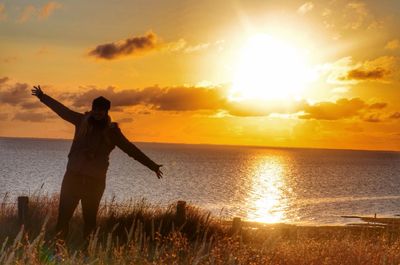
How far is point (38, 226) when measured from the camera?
41.7ft

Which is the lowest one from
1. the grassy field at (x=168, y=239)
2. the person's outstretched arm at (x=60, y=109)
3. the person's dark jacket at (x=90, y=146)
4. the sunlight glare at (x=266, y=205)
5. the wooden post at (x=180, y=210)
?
the sunlight glare at (x=266, y=205)

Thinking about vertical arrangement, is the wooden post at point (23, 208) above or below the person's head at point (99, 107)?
below

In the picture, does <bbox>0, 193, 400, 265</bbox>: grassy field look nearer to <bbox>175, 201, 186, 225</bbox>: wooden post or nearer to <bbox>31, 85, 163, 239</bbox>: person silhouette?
<bbox>175, 201, 186, 225</bbox>: wooden post

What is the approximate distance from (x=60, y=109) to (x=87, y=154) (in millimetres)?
829

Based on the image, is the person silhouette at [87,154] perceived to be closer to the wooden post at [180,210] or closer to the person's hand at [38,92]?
the person's hand at [38,92]

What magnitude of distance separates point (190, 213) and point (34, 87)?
20.4 feet

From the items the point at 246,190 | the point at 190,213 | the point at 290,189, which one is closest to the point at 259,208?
the point at 246,190

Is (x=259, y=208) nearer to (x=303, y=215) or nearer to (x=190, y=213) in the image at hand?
(x=303, y=215)

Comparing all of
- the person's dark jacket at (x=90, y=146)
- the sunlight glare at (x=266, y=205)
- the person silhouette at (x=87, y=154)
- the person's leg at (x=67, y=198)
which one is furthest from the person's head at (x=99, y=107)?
the sunlight glare at (x=266, y=205)

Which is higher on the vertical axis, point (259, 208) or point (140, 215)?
point (140, 215)

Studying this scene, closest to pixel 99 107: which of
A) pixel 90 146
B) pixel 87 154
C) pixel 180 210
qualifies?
pixel 90 146

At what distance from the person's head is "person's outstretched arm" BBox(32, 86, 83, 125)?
1.08 feet

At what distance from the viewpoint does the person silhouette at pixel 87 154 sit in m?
8.65

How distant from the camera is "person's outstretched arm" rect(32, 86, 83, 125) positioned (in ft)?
29.0
